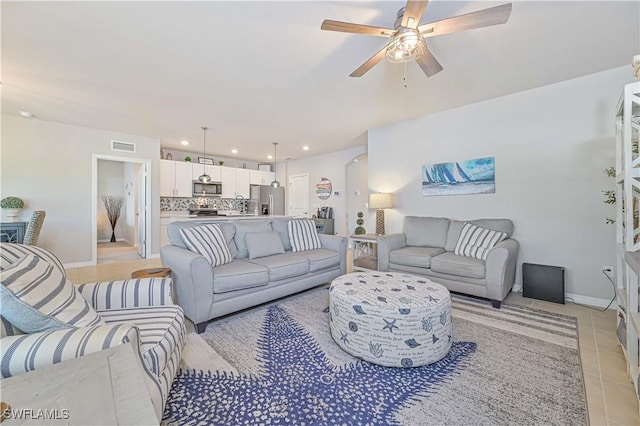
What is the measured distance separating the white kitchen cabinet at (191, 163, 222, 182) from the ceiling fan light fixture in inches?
221

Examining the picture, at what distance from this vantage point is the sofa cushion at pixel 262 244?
312 centimetres

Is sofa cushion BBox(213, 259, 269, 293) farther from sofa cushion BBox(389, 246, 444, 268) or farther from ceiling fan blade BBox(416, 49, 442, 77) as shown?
ceiling fan blade BBox(416, 49, 442, 77)

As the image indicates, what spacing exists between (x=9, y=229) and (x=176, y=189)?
2718 mm

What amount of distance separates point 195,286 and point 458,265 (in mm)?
2692

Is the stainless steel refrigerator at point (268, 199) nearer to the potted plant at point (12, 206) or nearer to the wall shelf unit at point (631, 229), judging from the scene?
the potted plant at point (12, 206)

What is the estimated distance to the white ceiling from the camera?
1.98 meters

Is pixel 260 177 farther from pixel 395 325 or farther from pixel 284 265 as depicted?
pixel 395 325

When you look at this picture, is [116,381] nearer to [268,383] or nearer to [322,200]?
[268,383]

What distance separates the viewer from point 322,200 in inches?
287

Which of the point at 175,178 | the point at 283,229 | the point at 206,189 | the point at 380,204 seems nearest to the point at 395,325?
the point at 283,229

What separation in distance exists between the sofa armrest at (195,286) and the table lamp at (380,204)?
9.61ft

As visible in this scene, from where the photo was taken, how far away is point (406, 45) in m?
1.86

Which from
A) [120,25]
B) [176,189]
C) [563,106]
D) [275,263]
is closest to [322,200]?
[176,189]

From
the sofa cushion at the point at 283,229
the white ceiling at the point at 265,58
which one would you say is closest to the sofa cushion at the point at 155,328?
the sofa cushion at the point at 283,229
